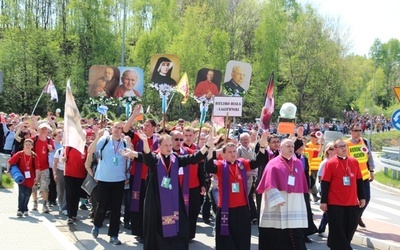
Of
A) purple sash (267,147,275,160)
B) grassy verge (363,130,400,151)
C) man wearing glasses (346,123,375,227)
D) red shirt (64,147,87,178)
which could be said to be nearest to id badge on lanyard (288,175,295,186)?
purple sash (267,147,275,160)

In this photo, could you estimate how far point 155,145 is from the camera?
8.93 meters

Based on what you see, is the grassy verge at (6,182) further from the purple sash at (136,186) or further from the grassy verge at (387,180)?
the grassy verge at (387,180)

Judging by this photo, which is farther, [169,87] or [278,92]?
[278,92]

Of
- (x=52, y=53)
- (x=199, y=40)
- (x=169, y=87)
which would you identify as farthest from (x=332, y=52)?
(x=169, y=87)

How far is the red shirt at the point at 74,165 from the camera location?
955 centimetres

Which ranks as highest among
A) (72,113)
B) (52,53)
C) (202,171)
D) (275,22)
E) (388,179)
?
(275,22)

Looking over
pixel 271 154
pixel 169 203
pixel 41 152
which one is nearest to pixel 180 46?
pixel 41 152

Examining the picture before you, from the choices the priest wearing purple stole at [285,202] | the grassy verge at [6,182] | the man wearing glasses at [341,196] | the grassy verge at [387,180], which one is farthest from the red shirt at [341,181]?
the grassy verge at [387,180]

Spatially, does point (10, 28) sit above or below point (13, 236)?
above

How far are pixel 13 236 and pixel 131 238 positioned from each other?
191 cm

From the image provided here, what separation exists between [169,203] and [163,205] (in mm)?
86

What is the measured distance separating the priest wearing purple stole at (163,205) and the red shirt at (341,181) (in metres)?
2.27

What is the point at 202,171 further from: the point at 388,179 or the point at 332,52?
the point at 332,52

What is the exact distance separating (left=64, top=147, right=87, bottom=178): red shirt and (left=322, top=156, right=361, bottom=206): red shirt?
178 inches
